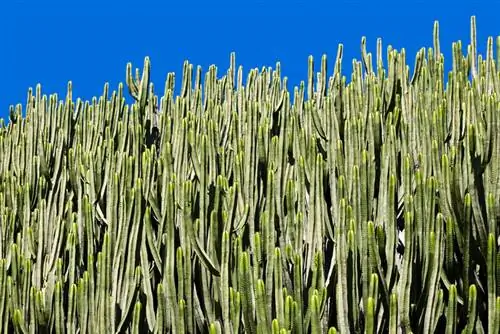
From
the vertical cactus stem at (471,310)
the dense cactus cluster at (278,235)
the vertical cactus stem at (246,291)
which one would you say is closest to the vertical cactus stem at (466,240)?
the dense cactus cluster at (278,235)

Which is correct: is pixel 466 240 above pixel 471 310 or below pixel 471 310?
above

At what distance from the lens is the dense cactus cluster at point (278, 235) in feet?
5.27

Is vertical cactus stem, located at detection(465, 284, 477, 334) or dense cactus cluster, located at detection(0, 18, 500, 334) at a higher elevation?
dense cactus cluster, located at detection(0, 18, 500, 334)

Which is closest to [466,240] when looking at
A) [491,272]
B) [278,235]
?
[491,272]

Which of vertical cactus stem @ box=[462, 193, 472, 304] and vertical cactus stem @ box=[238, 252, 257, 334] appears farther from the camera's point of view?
vertical cactus stem @ box=[462, 193, 472, 304]

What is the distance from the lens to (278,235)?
1.90 meters

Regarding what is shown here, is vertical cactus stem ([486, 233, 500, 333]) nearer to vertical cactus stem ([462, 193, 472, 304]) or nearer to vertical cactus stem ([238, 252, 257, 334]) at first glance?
vertical cactus stem ([462, 193, 472, 304])

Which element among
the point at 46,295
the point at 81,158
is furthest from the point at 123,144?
the point at 46,295

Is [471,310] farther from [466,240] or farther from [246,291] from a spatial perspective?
[246,291]

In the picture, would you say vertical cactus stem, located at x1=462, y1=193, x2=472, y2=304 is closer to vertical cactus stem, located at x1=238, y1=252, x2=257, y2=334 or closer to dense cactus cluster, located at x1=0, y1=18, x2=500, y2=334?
dense cactus cluster, located at x1=0, y1=18, x2=500, y2=334

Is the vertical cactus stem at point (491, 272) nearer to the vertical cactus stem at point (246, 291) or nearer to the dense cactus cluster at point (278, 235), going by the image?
the dense cactus cluster at point (278, 235)

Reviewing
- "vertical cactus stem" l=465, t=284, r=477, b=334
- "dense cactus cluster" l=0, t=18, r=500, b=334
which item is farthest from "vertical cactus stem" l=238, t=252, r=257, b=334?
"vertical cactus stem" l=465, t=284, r=477, b=334

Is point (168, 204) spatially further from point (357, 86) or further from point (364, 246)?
point (357, 86)

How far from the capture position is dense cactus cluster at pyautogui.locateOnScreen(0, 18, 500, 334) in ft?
5.27
